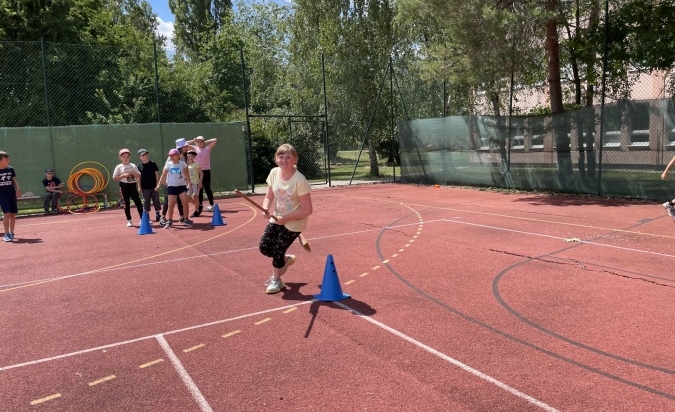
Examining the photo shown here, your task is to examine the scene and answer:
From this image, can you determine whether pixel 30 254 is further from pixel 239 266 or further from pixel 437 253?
pixel 437 253

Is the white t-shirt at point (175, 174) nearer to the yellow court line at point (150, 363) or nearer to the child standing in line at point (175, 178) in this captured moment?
the child standing in line at point (175, 178)

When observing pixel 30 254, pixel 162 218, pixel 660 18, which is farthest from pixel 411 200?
pixel 30 254

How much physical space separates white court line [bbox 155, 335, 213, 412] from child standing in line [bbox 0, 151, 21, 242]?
23.1 ft

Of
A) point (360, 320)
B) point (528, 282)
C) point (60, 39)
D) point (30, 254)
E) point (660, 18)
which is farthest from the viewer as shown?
point (60, 39)

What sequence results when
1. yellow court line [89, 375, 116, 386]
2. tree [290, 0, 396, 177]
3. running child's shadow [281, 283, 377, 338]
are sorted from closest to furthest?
yellow court line [89, 375, 116, 386] → running child's shadow [281, 283, 377, 338] → tree [290, 0, 396, 177]

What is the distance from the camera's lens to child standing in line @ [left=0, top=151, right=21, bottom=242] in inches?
376

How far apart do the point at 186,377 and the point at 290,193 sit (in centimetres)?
230

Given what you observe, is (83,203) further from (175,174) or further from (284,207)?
(284,207)

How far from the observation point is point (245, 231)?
9992mm

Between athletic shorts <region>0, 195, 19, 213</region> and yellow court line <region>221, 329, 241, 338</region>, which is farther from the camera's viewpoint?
athletic shorts <region>0, 195, 19, 213</region>

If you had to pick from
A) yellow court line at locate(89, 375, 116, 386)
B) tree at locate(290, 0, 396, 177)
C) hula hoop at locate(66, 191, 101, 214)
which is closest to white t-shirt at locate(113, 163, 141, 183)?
hula hoop at locate(66, 191, 101, 214)

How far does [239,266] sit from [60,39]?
67.7 feet

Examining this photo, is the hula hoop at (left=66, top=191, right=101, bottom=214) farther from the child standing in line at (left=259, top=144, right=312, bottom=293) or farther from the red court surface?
the child standing in line at (left=259, top=144, right=312, bottom=293)

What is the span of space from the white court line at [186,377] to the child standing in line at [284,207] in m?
1.53
